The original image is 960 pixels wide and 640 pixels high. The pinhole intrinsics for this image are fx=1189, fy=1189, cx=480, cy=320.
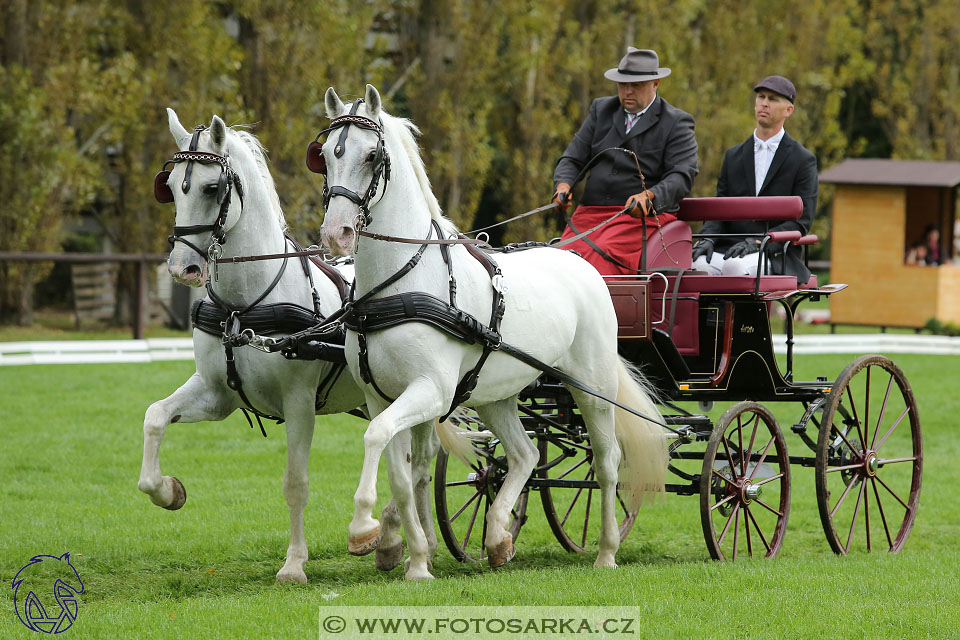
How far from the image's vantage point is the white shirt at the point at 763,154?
7098mm

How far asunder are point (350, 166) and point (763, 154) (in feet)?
11.2

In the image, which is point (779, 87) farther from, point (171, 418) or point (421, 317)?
point (171, 418)

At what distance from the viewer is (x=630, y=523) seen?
685cm

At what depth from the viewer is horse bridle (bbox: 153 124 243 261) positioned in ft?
16.3

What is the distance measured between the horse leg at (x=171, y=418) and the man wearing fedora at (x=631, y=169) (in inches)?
83.7

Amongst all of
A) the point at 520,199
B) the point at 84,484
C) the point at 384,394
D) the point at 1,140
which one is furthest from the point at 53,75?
the point at 384,394

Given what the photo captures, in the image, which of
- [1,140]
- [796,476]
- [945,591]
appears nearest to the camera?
[945,591]

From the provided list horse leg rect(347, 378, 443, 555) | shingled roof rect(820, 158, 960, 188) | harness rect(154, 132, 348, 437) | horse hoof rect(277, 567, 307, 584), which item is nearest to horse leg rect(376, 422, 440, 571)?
horse hoof rect(277, 567, 307, 584)

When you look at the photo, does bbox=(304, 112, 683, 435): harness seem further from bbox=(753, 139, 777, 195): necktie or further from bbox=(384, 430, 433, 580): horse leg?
bbox=(753, 139, 777, 195): necktie

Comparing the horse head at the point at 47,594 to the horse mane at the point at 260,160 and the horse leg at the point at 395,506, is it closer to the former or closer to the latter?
the horse leg at the point at 395,506

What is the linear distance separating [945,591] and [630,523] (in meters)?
2.08

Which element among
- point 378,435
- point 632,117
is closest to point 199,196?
point 378,435

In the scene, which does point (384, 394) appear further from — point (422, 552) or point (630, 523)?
point (630, 523)

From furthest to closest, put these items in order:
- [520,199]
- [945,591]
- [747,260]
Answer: [520,199], [747,260], [945,591]
